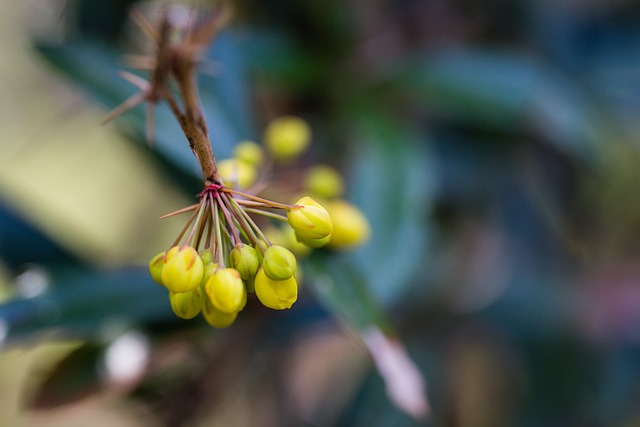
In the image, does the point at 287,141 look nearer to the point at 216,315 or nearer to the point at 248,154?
the point at 248,154

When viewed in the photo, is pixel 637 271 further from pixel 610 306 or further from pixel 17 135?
pixel 17 135

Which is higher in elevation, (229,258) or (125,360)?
(125,360)

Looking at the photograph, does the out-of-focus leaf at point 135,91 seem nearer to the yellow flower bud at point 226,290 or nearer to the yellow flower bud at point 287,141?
the yellow flower bud at point 287,141

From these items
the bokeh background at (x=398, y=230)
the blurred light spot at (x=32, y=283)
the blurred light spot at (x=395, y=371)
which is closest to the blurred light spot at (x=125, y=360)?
the bokeh background at (x=398, y=230)

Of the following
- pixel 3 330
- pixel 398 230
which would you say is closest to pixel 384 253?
pixel 398 230

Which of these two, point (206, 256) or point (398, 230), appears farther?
point (398, 230)

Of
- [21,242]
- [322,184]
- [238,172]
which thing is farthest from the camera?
[21,242]
